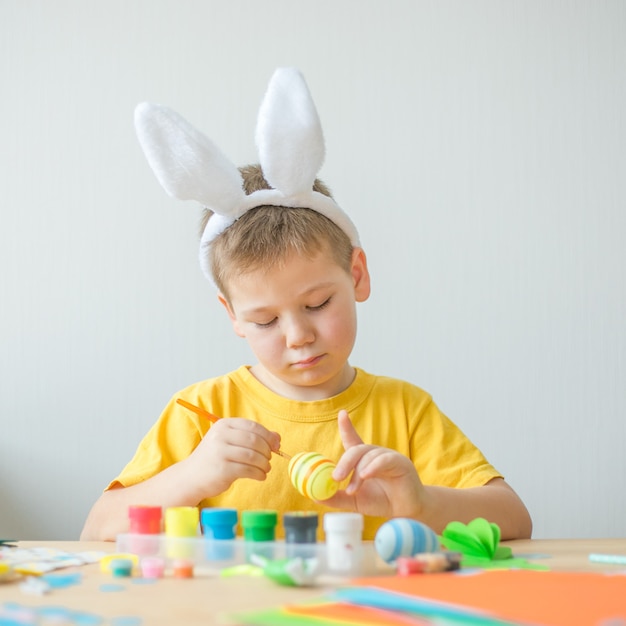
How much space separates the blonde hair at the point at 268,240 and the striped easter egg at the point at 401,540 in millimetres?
500

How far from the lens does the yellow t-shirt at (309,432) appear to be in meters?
1.20

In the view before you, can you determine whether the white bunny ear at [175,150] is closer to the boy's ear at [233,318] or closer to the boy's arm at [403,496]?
the boy's ear at [233,318]

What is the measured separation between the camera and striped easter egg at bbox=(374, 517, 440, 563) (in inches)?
27.2

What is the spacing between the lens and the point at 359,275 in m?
1.28

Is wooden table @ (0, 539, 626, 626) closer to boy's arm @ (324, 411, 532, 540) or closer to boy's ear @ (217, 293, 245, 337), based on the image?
boy's arm @ (324, 411, 532, 540)

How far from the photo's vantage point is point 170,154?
3.38 ft

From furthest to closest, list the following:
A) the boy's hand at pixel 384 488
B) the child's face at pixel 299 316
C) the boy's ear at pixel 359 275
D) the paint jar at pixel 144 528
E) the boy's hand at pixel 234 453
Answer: the boy's ear at pixel 359 275 → the child's face at pixel 299 316 → the boy's hand at pixel 234 453 → the boy's hand at pixel 384 488 → the paint jar at pixel 144 528

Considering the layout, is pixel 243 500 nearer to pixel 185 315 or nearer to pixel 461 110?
pixel 185 315

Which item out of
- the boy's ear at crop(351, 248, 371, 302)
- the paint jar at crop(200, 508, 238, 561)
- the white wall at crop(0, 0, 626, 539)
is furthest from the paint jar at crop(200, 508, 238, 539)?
the white wall at crop(0, 0, 626, 539)

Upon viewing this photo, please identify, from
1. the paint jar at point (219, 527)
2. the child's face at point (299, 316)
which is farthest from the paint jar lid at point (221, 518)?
the child's face at point (299, 316)

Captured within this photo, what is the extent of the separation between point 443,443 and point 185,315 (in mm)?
816

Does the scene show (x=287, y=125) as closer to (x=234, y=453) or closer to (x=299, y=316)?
(x=299, y=316)

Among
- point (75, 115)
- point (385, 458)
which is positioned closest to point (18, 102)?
point (75, 115)

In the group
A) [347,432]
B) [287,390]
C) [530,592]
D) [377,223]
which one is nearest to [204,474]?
[347,432]
